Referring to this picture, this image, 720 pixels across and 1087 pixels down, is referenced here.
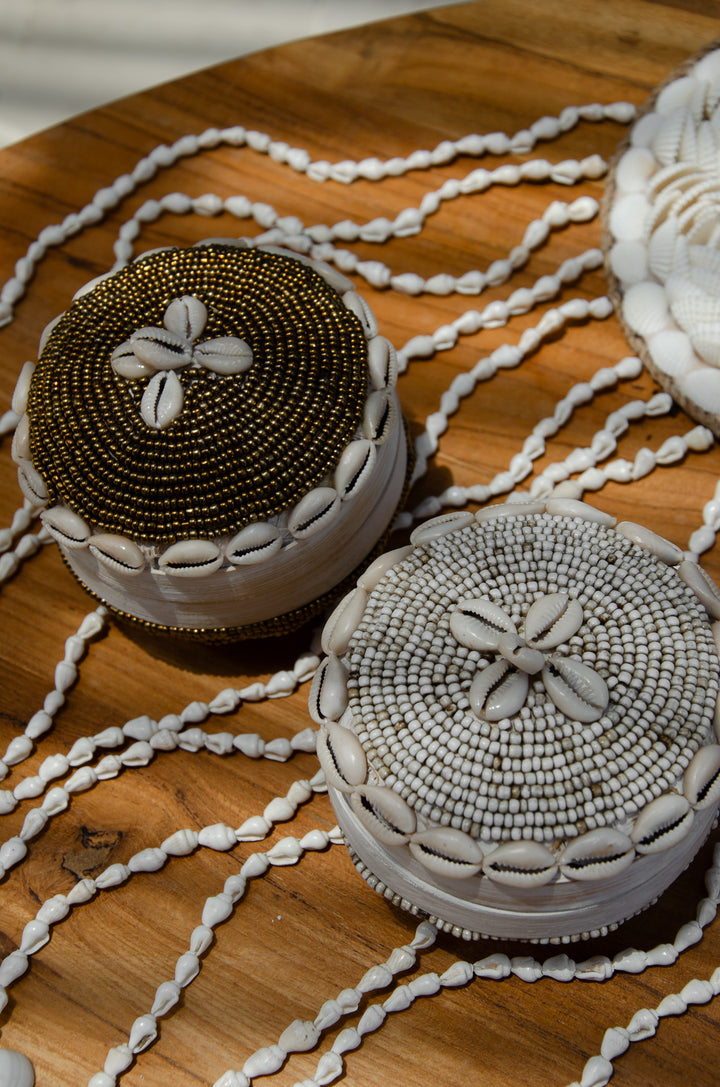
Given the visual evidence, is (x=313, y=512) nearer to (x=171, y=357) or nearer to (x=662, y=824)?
(x=171, y=357)

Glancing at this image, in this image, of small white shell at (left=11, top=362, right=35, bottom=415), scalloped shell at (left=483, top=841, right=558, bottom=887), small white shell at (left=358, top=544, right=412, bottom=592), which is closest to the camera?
scalloped shell at (left=483, top=841, right=558, bottom=887)

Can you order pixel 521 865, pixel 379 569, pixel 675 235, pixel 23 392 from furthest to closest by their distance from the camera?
pixel 675 235
pixel 23 392
pixel 379 569
pixel 521 865

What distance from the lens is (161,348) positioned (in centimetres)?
84

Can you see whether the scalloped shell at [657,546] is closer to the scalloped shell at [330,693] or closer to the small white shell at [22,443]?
the scalloped shell at [330,693]

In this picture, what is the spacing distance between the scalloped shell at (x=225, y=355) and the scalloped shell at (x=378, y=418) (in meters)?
0.10

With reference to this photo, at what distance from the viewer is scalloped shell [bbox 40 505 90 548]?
84 centimetres

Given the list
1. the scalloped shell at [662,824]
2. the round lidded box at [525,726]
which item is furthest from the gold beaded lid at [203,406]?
the scalloped shell at [662,824]

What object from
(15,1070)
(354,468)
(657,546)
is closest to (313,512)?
(354,468)

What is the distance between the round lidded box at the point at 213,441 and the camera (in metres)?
0.82

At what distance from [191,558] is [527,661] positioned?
0.84 feet

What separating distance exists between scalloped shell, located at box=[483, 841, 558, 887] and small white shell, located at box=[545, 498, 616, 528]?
0.25 metres

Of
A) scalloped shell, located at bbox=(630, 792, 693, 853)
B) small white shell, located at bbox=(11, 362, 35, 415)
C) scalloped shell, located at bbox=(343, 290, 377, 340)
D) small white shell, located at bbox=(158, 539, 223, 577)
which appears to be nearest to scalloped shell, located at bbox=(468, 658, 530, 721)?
scalloped shell, located at bbox=(630, 792, 693, 853)

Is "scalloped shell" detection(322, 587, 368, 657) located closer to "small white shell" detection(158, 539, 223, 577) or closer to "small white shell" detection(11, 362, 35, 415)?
"small white shell" detection(158, 539, 223, 577)

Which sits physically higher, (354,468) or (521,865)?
(354,468)
